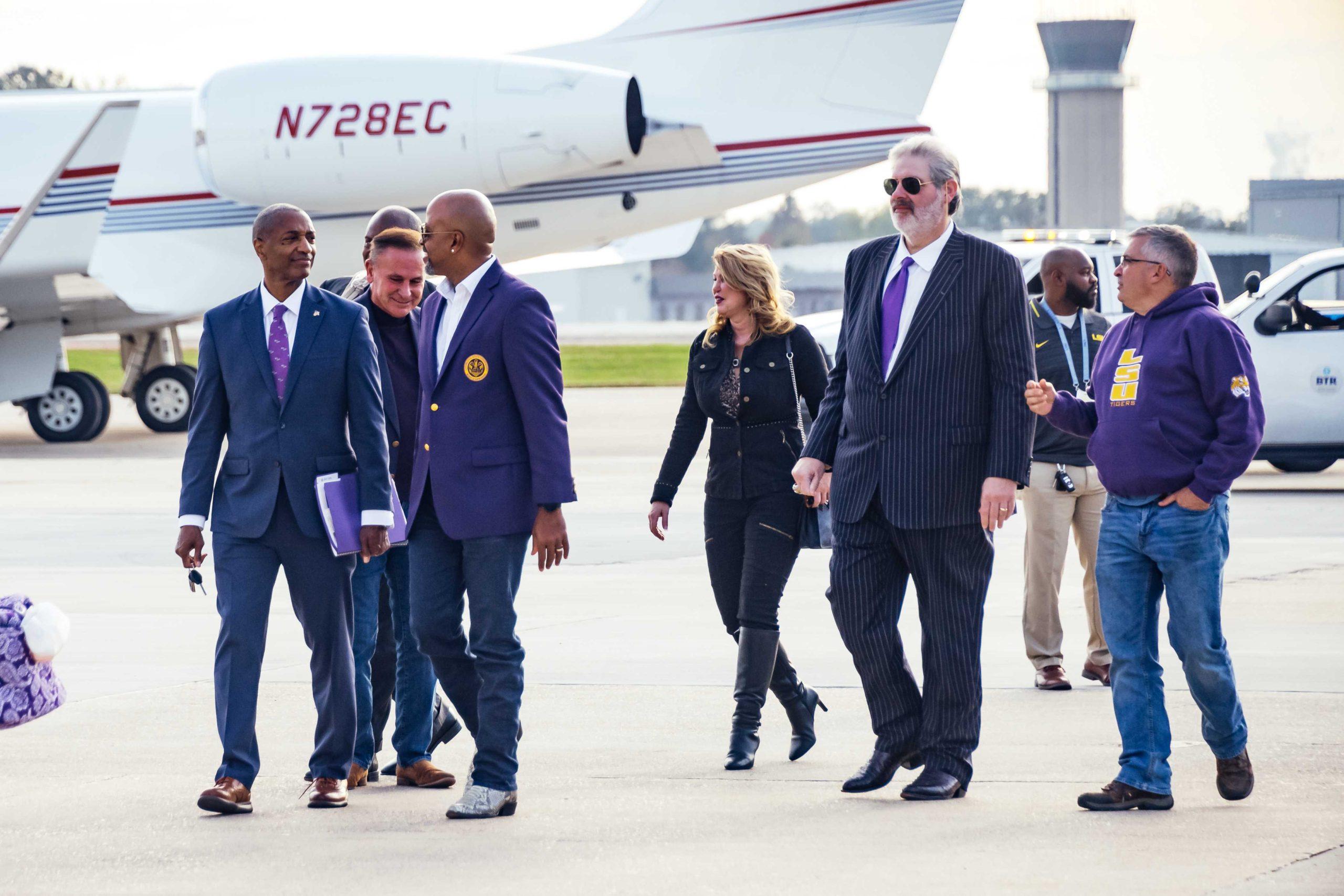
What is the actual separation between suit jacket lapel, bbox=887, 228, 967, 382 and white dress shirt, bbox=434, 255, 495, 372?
1.36 metres

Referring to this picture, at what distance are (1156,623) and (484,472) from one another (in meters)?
2.18

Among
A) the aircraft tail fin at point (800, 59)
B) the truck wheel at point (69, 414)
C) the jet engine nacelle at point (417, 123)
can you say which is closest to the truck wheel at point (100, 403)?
the truck wheel at point (69, 414)

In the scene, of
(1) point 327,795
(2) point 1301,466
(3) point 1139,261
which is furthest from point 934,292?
(2) point 1301,466

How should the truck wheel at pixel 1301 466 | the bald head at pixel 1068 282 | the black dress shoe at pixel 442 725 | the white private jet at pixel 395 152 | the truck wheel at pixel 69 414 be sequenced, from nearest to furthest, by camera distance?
the black dress shoe at pixel 442 725 < the bald head at pixel 1068 282 < the truck wheel at pixel 1301 466 < the white private jet at pixel 395 152 < the truck wheel at pixel 69 414

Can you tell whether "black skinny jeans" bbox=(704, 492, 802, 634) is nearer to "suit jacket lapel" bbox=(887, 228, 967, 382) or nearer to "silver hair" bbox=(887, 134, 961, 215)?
"suit jacket lapel" bbox=(887, 228, 967, 382)

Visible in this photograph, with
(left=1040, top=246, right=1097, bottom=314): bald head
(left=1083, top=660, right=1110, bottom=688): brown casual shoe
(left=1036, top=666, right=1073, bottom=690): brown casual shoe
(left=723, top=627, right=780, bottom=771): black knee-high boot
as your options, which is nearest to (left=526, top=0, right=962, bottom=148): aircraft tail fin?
(left=1040, top=246, right=1097, bottom=314): bald head

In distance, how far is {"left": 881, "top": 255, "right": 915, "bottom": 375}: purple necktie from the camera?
5676mm

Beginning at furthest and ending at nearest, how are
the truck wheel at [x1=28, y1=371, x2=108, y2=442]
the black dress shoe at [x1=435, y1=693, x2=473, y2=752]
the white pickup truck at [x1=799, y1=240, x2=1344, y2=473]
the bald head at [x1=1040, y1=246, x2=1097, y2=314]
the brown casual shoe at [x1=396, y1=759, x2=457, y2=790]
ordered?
the truck wheel at [x1=28, y1=371, x2=108, y2=442], the white pickup truck at [x1=799, y1=240, x2=1344, y2=473], the bald head at [x1=1040, y1=246, x2=1097, y2=314], the black dress shoe at [x1=435, y1=693, x2=473, y2=752], the brown casual shoe at [x1=396, y1=759, x2=457, y2=790]

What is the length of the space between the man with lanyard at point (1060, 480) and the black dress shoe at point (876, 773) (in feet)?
6.18

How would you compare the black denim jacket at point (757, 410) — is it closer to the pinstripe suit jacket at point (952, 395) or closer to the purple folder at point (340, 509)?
the pinstripe suit jacket at point (952, 395)

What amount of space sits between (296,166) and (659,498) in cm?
1607

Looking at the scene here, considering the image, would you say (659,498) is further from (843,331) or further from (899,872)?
(899,872)

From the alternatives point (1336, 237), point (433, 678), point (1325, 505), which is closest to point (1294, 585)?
point (1325, 505)

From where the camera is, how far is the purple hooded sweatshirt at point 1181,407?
526 cm
